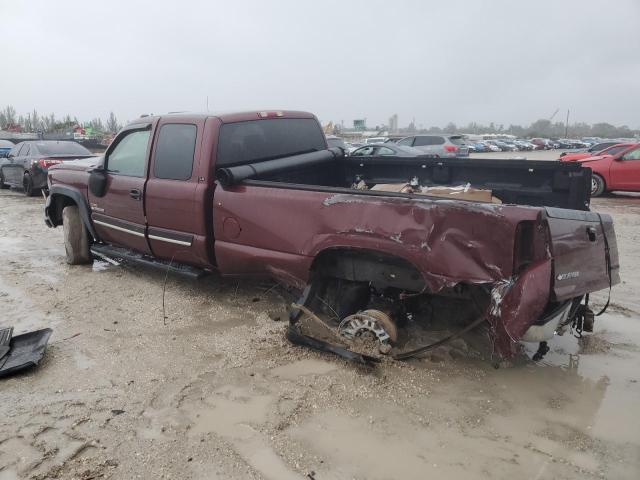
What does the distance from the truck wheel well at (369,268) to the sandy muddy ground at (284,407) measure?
62cm

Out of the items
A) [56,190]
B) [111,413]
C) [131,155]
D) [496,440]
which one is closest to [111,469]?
[111,413]

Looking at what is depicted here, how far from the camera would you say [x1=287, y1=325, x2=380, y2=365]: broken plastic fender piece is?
3471mm

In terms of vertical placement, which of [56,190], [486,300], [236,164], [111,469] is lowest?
[111,469]

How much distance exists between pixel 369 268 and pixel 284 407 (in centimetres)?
112

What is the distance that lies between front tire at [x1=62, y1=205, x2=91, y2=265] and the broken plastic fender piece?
3662mm

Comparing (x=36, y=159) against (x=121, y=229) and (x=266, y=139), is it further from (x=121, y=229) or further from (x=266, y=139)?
(x=266, y=139)

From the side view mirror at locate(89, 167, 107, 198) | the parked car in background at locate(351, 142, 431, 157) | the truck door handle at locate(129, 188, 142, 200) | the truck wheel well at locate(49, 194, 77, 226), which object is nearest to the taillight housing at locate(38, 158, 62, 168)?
the truck wheel well at locate(49, 194, 77, 226)

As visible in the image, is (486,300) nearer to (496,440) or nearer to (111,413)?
(496,440)

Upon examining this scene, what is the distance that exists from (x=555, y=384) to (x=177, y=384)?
258cm

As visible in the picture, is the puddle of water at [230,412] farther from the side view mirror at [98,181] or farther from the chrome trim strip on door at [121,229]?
the side view mirror at [98,181]

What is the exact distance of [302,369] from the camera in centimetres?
358

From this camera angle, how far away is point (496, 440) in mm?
2771

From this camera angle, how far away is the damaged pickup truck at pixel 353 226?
2.96 meters

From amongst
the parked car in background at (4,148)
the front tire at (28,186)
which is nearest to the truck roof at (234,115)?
the front tire at (28,186)
